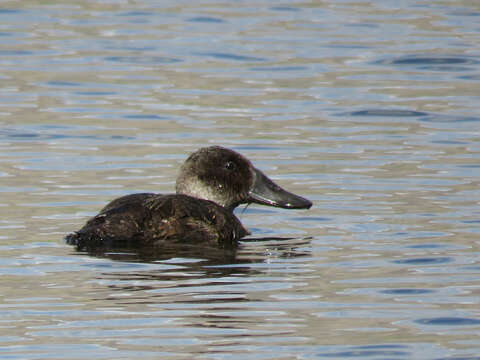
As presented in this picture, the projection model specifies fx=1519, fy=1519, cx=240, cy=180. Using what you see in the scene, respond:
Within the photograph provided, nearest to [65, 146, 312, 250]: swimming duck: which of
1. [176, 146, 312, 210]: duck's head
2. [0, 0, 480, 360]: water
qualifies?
[176, 146, 312, 210]: duck's head

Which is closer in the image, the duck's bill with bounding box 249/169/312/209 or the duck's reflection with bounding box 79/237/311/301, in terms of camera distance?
the duck's reflection with bounding box 79/237/311/301

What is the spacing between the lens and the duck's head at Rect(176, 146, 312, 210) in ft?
37.7

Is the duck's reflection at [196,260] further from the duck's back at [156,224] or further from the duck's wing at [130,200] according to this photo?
the duck's wing at [130,200]

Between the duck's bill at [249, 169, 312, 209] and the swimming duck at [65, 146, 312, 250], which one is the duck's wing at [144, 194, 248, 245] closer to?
the swimming duck at [65, 146, 312, 250]

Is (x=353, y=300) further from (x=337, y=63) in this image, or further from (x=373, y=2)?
(x=373, y=2)

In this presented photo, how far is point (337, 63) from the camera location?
67.4 ft

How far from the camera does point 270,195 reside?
38.3 feet

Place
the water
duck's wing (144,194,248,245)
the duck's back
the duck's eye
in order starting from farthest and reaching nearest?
the duck's eye, duck's wing (144,194,248,245), the duck's back, the water

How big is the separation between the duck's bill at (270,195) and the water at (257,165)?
17 cm

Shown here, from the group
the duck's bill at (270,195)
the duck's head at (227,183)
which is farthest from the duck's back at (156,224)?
the duck's bill at (270,195)

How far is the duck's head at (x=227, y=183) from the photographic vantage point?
37.7 feet

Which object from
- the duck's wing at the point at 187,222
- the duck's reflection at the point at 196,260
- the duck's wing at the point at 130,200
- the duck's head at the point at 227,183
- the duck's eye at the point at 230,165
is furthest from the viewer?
the duck's eye at the point at 230,165

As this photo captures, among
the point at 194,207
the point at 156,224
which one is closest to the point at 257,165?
the point at 194,207

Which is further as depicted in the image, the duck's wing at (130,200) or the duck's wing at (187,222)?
the duck's wing at (130,200)
